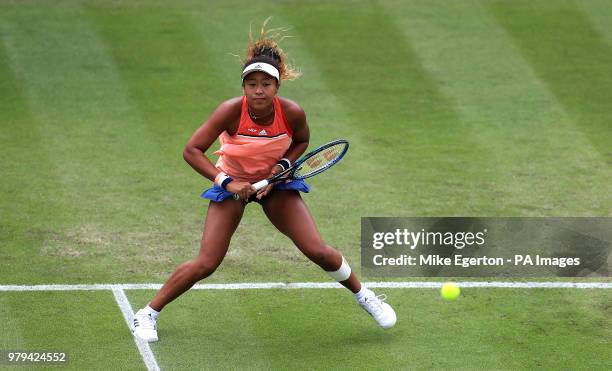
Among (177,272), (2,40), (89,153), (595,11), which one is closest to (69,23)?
(2,40)

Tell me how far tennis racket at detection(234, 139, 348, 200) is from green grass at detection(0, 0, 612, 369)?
1.20m

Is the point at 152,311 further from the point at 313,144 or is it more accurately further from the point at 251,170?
the point at 313,144

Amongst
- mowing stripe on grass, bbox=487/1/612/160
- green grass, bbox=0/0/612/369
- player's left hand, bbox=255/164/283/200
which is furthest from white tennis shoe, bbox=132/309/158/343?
mowing stripe on grass, bbox=487/1/612/160

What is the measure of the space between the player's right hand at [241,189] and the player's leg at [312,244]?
369mm

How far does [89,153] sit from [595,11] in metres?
8.01

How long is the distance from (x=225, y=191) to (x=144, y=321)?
3.83 ft

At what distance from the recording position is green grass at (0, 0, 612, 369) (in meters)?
9.38

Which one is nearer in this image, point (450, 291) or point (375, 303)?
point (375, 303)

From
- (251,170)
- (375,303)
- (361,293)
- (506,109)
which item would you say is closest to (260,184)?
(251,170)

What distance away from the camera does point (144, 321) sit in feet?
30.2

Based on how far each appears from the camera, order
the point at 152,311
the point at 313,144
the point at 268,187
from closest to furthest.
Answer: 1. the point at 268,187
2. the point at 152,311
3. the point at 313,144

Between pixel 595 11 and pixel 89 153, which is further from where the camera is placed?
pixel 595 11

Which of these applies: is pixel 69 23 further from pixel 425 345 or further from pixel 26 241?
pixel 425 345

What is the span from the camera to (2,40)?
16.5 m
